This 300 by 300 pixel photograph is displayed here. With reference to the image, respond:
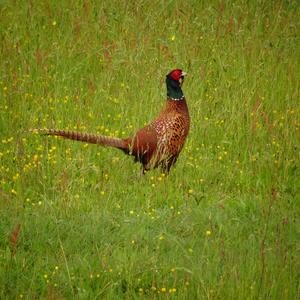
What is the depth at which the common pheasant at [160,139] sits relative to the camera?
6.26 meters

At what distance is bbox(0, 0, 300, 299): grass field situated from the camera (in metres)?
4.41

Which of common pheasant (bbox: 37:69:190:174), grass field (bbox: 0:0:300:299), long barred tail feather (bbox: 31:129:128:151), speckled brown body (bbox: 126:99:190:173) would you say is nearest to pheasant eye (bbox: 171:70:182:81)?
common pheasant (bbox: 37:69:190:174)

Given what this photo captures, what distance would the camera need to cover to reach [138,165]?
21.2 ft

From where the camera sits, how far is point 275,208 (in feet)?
17.4

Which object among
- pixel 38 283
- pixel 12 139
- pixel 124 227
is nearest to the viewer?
pixel 38 283

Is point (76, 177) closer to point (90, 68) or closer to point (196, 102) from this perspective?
point (196, 102)

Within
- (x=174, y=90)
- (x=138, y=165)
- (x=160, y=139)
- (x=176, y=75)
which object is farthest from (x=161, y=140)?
(x=176, y=75)

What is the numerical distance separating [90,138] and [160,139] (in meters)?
0.61

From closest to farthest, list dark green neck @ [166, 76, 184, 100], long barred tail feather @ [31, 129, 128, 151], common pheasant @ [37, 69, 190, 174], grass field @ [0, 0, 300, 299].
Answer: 1. grass field @ [0, 0, 300, 299]
2. long barred tail feather @ [31, 129, 128, 151]
3. common pheasant @ [37, 69, 190, 174]
4. dark green neck @ [166, 76, 184, 100]

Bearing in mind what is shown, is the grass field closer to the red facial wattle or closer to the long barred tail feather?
the long barred tail feather

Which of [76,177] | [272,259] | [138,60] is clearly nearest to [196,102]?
[138,60]

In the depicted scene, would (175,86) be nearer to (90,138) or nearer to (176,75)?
(176,75)

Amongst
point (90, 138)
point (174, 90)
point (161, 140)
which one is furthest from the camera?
point (174, 90)

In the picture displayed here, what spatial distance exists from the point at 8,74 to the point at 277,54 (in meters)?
2.77
